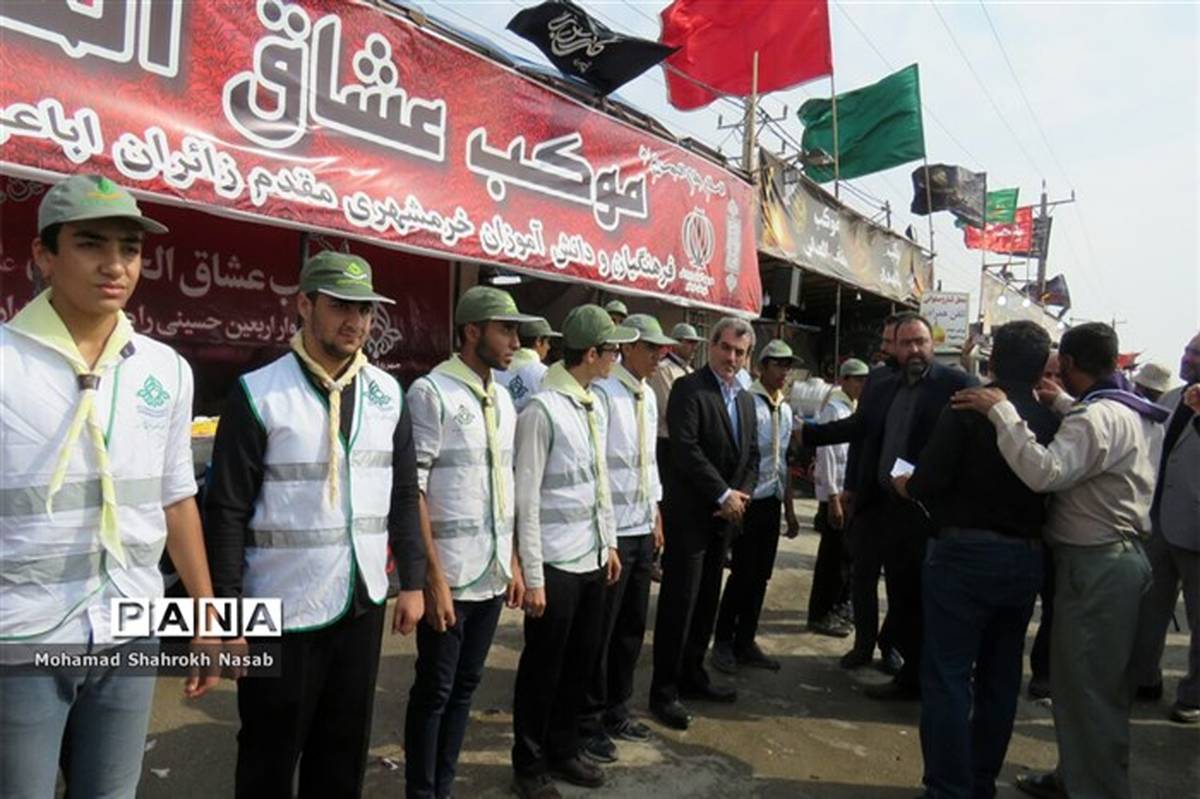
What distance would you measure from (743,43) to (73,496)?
8.92 m

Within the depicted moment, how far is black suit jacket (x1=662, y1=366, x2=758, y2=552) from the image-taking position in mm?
3670

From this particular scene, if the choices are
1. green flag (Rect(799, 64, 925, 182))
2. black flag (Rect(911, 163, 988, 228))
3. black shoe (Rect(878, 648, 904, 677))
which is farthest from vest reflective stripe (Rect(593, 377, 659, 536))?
black flag (Rect(911, 163, 988, 228))

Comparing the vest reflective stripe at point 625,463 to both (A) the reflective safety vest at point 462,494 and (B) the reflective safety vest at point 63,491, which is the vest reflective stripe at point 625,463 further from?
(B) the reflective safety vest at point 63,491

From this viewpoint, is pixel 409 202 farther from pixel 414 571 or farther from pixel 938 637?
pixel 938 637

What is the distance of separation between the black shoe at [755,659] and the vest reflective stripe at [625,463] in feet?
5.33

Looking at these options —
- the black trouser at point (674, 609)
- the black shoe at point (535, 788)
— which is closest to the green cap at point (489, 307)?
the black trouser at point (674, 609)

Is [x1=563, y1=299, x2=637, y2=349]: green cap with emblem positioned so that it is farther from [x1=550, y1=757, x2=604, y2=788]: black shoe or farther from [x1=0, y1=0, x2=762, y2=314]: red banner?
[x1=550, y1=757, x2=604, y2=788]: black shoe

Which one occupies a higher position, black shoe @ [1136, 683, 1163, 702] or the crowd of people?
the crowd of people

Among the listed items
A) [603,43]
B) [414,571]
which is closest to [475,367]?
[414,571]

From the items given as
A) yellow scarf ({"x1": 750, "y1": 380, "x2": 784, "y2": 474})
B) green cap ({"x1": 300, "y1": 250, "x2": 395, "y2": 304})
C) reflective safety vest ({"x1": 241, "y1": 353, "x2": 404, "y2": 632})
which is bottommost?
reflective safety vest ({"x1": 241, "y1": 353, "x2": 404, "y2": 632})

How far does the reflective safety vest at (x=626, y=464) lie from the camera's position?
3324mm

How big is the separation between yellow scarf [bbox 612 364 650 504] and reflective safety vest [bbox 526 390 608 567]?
0.40m

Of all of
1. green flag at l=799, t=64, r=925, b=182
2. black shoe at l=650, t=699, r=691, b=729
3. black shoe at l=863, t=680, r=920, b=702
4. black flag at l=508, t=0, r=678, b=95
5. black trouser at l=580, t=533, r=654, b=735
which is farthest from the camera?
green flag at l=799, t=64, r=925, b=182

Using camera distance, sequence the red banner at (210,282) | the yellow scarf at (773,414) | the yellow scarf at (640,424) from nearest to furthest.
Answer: the yellow scarf at (640,424) → the red banner at (210,282) → the yellow scarf at (773,414)
